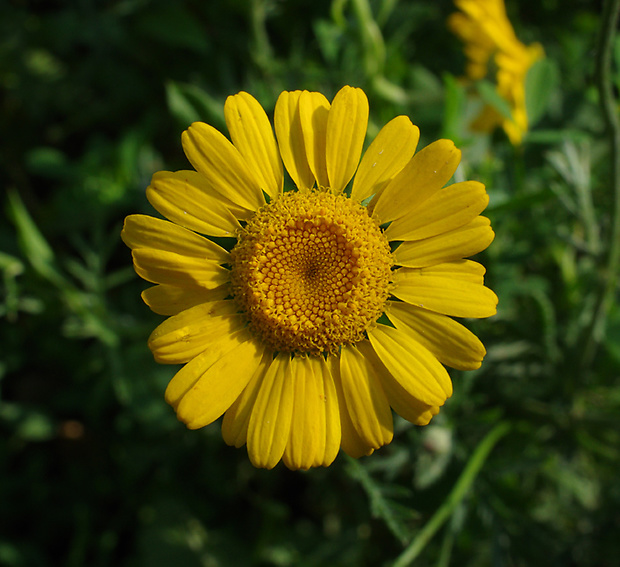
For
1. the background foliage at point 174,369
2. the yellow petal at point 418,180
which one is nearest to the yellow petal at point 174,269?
the yellow petal at point 418,180

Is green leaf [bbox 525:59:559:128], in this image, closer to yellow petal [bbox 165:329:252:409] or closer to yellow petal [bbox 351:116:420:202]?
yellow petal [bbox 351:116:420:202]

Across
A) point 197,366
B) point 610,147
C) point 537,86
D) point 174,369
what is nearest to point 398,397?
point 197,366

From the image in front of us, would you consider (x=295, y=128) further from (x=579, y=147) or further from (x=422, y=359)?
(x=579, y=147)

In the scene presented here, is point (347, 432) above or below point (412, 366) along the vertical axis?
below

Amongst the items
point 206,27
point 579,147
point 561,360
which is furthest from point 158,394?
point 579,147

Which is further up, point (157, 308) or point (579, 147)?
point (579, 147)

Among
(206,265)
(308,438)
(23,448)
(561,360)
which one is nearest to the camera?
(308,438)

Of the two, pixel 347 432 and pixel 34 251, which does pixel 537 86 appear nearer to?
pixel 347 432
